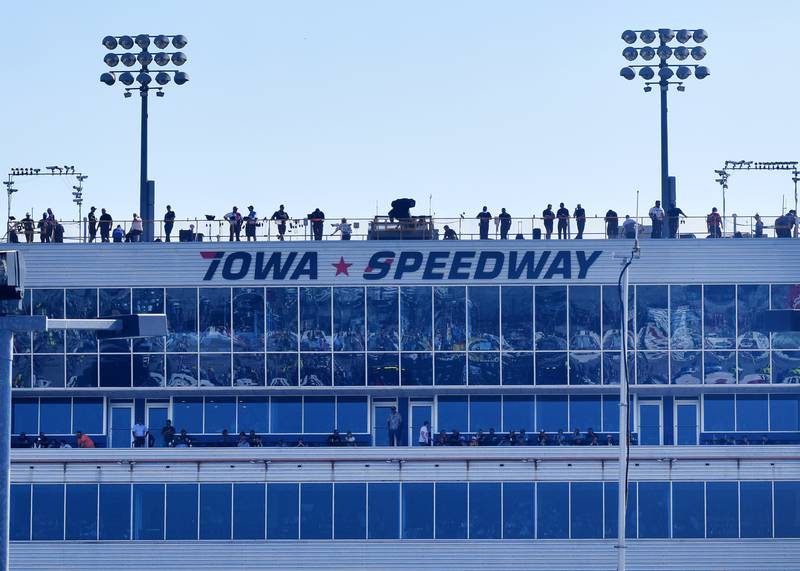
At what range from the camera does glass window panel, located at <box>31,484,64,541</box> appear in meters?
54.6

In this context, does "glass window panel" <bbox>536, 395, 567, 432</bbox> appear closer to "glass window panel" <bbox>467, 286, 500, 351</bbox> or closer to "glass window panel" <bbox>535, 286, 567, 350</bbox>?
"glass window panel" <bbox>535, 286, 567, 350</bbox>

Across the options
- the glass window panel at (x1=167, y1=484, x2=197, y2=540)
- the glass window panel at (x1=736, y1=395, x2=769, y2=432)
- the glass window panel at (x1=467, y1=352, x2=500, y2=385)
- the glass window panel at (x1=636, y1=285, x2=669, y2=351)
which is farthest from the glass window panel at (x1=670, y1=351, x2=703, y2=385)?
the glass window panel at (x1=167, y1=484, x2=197, y2=540)

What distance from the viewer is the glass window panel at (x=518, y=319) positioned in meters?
57.8

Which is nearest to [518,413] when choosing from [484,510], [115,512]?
[484,510]

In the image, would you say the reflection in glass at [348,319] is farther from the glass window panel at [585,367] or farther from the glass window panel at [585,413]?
the glass window panel at [585,413]

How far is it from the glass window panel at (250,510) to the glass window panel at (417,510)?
3.42m

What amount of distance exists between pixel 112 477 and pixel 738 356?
20539 mm

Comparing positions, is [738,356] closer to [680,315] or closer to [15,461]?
[680,315]

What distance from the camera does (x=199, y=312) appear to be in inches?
2286

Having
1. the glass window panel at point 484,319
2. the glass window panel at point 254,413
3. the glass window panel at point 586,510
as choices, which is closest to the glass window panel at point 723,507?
the glass window panel at point 586,510

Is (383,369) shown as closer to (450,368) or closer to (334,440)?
(450,368)

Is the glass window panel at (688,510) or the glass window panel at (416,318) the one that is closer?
the glass window panel at (688,510)

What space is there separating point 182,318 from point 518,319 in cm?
1100

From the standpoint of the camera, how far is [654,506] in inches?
2152
